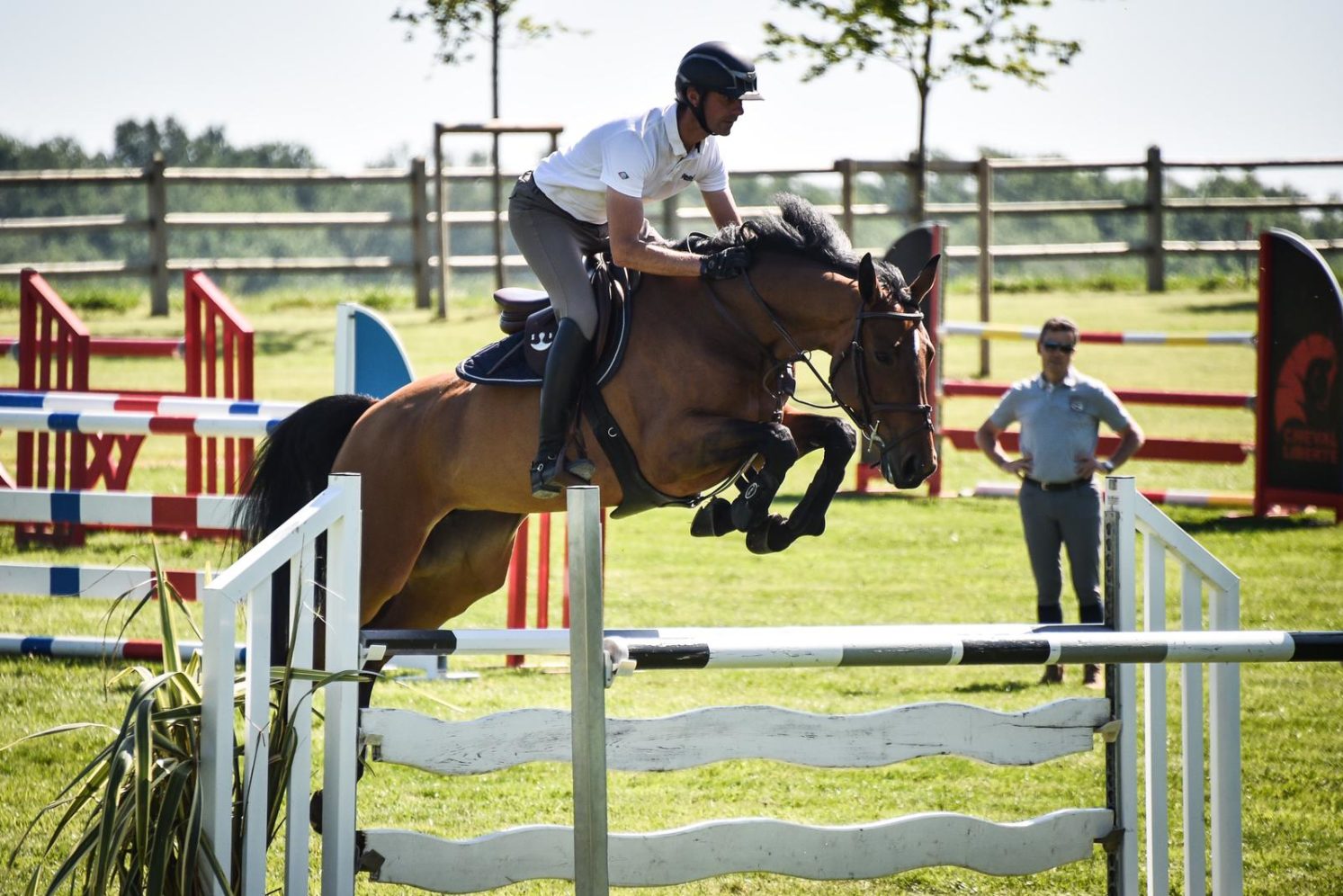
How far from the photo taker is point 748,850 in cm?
312

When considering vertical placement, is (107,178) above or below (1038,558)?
above

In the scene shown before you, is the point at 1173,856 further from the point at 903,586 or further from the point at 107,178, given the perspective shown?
the point at 107,178

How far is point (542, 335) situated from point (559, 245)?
304 mm

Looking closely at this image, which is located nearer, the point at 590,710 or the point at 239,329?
the point at 590,710

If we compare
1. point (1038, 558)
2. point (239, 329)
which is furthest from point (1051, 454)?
point (239, 329)

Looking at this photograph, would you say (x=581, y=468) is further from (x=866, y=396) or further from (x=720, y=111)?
(x=720, y=111)

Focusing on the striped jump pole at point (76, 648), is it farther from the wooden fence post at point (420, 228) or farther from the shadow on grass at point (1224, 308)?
the shadow on grass at point (1224, 308)

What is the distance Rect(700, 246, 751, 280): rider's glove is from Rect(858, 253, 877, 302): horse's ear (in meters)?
0.40

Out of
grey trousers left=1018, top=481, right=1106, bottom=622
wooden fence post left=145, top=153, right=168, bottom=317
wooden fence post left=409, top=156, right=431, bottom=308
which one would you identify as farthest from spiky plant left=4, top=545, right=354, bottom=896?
wooden fence post left=145, top=153, right=168, bottom=317

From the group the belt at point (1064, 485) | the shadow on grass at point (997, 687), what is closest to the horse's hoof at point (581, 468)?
the shadow on grass at point (997, 687)

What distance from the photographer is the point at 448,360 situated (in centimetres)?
1344

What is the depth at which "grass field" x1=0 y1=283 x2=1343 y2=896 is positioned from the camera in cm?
438

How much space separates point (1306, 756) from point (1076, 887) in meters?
1.71

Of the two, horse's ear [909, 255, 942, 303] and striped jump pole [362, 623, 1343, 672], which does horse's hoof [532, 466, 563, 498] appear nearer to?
horse's ear [909, 255, 942, 303]
